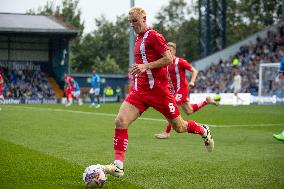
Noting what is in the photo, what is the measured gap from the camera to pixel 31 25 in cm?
5141

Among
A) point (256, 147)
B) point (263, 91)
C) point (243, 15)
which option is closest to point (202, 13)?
point (263, 91)

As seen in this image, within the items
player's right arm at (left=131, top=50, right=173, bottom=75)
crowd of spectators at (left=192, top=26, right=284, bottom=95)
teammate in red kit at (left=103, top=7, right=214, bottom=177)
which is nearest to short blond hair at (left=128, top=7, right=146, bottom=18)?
teammate in red kit at (left=103, top=7, right=214, bottom=177)

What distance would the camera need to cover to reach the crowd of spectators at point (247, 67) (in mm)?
44188

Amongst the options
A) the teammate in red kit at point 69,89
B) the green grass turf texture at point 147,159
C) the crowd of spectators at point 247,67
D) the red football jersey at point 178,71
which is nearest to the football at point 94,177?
the green grass turf texture at point 147,159

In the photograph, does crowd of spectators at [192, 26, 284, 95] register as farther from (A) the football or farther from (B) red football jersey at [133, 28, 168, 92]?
(A) the football

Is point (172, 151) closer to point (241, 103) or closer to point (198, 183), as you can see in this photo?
point (198, 183)

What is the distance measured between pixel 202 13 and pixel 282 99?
717 inches

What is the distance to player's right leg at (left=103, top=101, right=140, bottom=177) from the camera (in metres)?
7.45

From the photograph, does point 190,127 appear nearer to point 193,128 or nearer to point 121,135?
point 193,128

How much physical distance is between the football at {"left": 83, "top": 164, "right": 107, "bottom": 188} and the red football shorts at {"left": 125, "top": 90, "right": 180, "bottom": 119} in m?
1.30

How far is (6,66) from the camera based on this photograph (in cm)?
5294

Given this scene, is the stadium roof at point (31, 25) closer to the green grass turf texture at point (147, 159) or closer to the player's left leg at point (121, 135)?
the green grass turf texture at point (147, 159)

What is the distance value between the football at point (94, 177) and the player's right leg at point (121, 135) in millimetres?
404

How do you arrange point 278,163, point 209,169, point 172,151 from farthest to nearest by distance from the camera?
point 172,151 → point 278,163 → point 209,169
